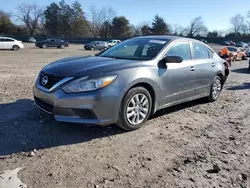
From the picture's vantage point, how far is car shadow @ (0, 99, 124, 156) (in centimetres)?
354

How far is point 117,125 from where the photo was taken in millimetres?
4055

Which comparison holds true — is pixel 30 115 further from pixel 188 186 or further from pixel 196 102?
pixel 196 102

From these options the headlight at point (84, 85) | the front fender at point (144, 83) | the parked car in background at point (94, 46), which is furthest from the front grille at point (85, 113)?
the parked car in background at point (94, 46)

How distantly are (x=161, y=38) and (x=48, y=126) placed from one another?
2.79 m

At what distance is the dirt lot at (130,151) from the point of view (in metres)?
2.82

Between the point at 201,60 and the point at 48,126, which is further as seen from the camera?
the point at 201,60

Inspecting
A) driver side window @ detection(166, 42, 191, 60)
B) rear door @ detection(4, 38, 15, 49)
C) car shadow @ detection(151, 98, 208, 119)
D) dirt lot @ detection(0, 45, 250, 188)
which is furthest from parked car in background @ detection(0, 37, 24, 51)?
driver side window @ detection(166, 42, 191, 60)

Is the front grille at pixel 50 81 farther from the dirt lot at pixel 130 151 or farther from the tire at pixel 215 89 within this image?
the tire at pixel 215 89

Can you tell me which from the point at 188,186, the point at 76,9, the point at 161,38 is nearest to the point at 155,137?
the point at 188,186

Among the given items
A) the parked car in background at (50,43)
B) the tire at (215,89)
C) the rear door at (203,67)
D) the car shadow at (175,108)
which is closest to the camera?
the car shadow at (175,108)

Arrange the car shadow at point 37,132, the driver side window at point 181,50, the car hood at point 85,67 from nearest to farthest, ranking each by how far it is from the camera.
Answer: the car shadow at point 37,132 < the car hood at point 85,67 < the driver side window at point 181,50

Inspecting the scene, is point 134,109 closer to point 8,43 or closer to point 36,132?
point 36,132

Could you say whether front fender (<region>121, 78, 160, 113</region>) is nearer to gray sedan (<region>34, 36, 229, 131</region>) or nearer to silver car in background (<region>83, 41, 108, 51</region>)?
gray sedan (<region>34, 36, 229, 131</region>)

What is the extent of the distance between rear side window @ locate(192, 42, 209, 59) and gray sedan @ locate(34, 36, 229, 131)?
2.7 inches
